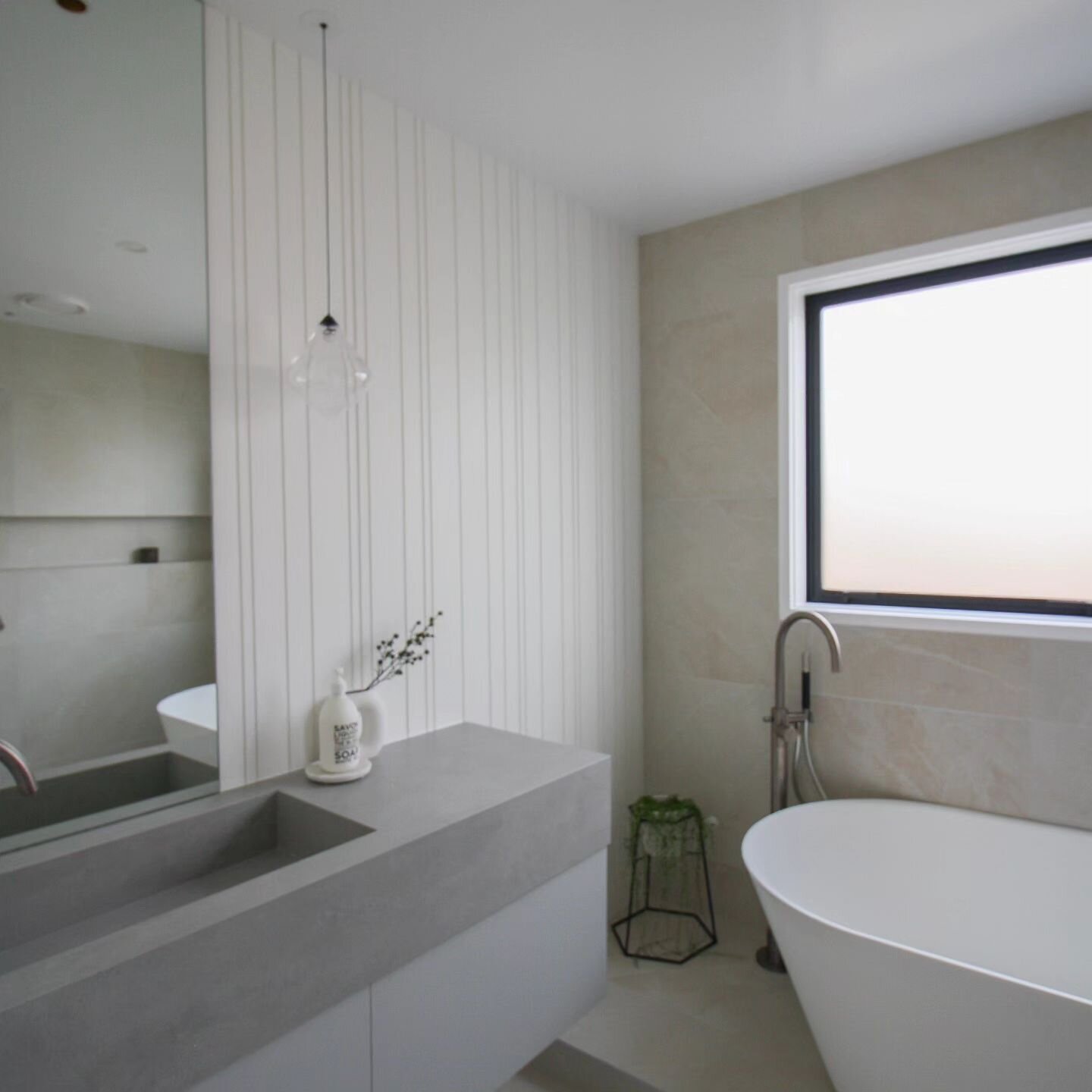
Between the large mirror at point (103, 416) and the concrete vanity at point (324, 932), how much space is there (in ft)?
0.45

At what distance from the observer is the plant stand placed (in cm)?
272

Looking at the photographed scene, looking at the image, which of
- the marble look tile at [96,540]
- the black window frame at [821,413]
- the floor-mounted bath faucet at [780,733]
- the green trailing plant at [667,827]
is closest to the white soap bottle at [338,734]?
the marble look tile at [96,540]

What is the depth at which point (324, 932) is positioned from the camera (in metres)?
1.34

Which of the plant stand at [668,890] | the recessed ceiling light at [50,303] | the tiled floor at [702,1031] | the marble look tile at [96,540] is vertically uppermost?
the recessed ceiling light at [50,303]

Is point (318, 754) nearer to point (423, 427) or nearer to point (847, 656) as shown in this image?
point (423, 427)

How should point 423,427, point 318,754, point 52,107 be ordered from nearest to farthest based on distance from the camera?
point 52,107 < point 318,754 < point 423,427

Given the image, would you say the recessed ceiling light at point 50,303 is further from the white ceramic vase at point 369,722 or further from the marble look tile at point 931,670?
the marble look tile at point 931,670

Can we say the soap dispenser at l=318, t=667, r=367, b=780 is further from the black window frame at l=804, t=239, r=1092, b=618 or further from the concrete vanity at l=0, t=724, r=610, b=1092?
the black window frame at l=804, t=239, r=1092, b=618

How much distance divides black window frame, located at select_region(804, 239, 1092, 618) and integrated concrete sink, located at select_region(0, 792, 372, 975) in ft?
A: 6.25

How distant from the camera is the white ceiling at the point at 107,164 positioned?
4.69ft

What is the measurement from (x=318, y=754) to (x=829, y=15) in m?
2.05

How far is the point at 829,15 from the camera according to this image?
5.80ft

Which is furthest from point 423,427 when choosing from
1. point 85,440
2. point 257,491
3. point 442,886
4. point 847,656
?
point 847,656

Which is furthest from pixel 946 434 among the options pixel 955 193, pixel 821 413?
pixel 955 193
